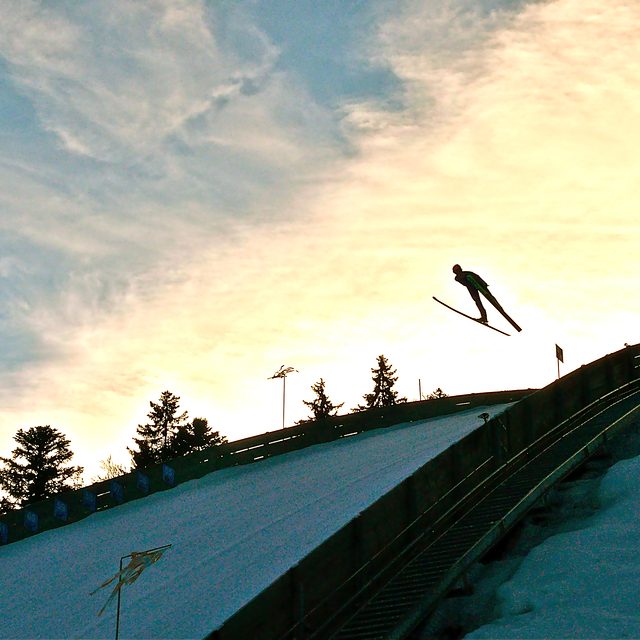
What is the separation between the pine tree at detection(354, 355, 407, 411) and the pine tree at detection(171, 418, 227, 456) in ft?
65.1

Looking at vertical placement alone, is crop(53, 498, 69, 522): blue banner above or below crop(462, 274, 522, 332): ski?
below

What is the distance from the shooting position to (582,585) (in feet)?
25.9

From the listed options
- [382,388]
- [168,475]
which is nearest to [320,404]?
[382,388]

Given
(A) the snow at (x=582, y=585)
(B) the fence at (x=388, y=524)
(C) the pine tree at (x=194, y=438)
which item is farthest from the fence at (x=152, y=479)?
(C) the pine tree at (x=194, y=438)

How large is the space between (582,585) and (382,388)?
8235 cm

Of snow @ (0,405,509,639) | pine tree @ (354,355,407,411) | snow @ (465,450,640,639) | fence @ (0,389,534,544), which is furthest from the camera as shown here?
pine tree @ (354,355,407,411)

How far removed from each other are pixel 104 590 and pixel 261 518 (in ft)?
13.8

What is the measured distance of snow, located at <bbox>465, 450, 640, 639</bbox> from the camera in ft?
23.4

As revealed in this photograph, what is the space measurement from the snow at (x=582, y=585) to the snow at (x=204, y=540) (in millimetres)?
5849

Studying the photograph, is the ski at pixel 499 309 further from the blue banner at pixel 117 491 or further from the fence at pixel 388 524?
the blue banner at pixel 117 491

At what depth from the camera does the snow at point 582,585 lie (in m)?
7.13

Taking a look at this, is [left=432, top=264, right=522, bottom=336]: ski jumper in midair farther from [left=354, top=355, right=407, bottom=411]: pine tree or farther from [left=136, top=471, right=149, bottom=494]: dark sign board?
[left=354, top=355, right=407, bottom=411]: pine tree

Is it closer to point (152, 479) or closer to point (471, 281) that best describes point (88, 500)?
point (152, 479)

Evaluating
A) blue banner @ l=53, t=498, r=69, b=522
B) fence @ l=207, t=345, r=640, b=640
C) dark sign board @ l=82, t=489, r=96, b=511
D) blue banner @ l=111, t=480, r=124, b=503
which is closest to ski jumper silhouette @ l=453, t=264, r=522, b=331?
fence @ l=207, t=345, r=640, b=640
